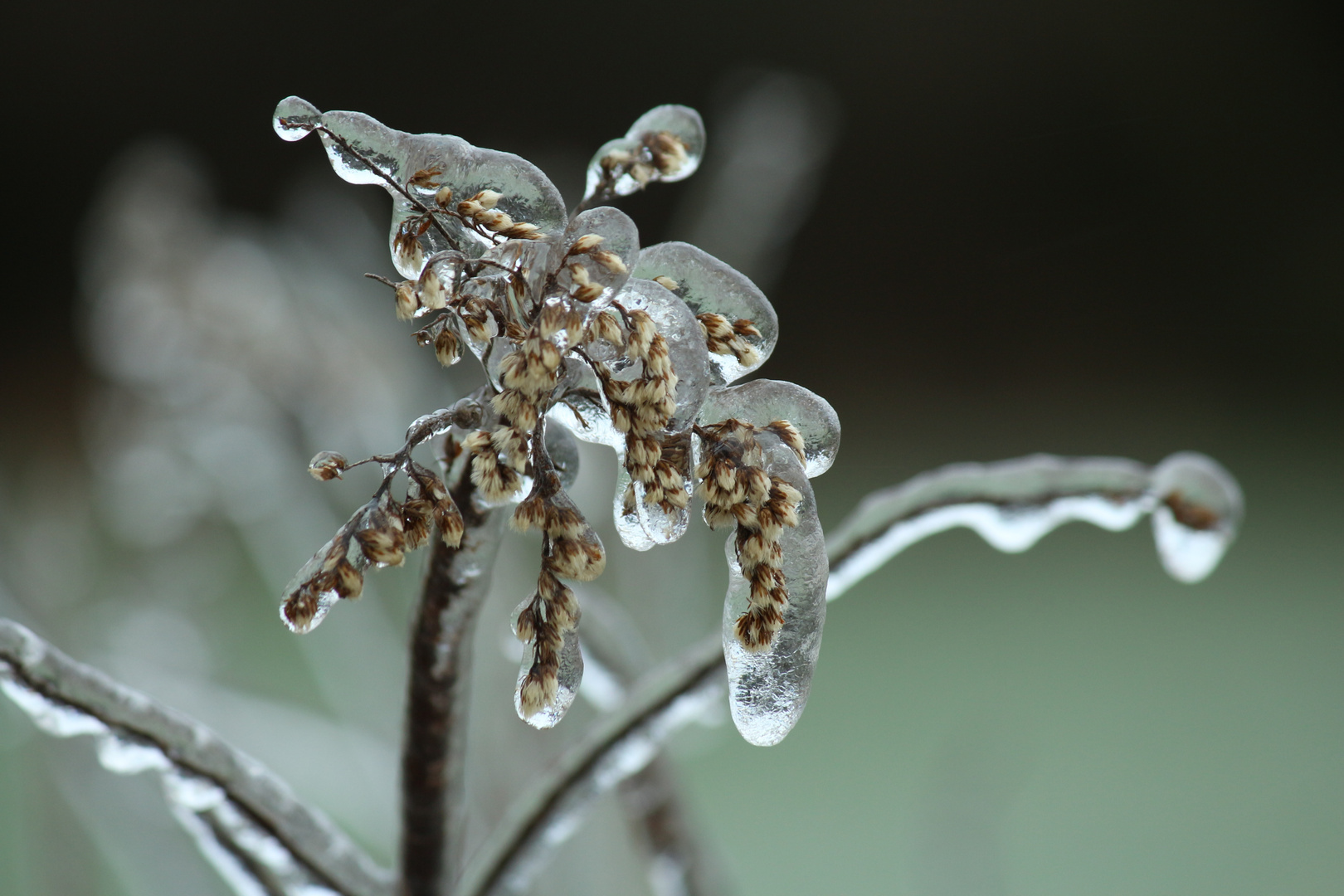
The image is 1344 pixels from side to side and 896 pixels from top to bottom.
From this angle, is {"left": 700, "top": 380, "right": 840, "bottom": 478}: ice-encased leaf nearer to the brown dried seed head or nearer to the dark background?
the brown dried seed head

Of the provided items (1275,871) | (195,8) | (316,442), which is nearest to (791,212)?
(316,442)

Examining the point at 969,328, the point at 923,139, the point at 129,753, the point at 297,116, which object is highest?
the point at 923,139

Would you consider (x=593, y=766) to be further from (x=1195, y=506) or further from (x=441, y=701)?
(x=1195, y=506)

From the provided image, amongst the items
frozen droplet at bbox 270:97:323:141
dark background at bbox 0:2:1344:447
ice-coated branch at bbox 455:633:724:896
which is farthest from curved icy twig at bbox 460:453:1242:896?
dark background at bbox 0:2:1344:447

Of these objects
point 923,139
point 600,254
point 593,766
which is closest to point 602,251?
point 600,254

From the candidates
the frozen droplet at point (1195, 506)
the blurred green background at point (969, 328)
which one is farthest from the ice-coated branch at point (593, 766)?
the blurred green background at point (969, 328)

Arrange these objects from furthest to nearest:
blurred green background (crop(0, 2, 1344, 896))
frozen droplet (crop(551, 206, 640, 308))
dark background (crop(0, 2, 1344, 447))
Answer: dark background (crop(0, 2, 1344, 447))
blurred green background (crop(0, 2, 1344, 896))
frozen droplet (crop(551, 206, 640, 308))

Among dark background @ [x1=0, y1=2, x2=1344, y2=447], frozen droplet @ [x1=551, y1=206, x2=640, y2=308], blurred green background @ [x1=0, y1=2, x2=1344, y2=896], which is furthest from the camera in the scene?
dark background @ [x1=0, y1=2, x2=1344, y2=447]
